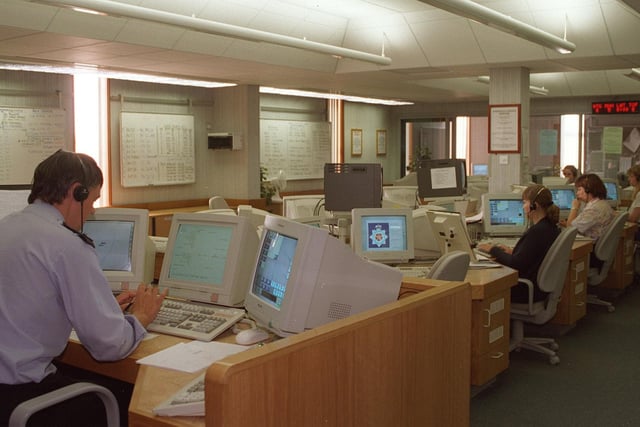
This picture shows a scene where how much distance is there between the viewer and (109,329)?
7.93 feet

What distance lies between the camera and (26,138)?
8.19m

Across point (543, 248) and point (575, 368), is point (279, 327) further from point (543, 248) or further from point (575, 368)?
point (575, 368)

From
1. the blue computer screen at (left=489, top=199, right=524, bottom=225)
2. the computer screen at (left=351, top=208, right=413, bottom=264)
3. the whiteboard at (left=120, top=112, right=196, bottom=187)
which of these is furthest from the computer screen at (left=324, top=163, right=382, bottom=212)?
the whiteboard at (left=120, top=112, right=196, bottom=187)

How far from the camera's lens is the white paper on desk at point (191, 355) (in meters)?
2.41

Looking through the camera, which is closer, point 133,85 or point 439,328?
point 439,328

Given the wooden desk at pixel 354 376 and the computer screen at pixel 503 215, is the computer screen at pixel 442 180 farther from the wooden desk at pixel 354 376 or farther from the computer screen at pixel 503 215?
the wooden desk at pixel 354 376

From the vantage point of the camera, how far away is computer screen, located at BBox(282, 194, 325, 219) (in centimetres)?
613

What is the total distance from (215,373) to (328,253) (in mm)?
891

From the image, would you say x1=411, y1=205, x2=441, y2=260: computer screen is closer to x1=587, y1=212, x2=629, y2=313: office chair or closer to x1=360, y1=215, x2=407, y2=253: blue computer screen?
x1=360, y1=215, x2=407, y2=253: blue computer screen

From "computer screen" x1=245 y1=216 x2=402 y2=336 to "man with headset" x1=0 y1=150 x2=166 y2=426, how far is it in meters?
0.56

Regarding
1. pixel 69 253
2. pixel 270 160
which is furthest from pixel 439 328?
pixel 270 160

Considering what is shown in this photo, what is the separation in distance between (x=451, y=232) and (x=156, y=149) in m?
5.82

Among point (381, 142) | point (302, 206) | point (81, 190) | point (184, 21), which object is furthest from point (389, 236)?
point (381, 142)

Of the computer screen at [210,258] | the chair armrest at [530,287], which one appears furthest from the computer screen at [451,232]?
the computer screen at [210,258]
